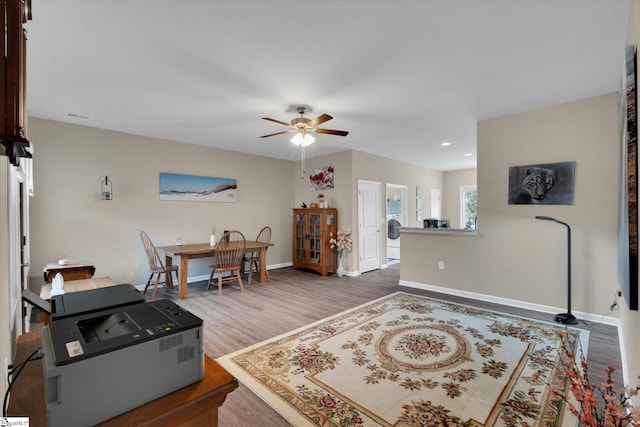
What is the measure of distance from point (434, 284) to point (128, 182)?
5.12 meters

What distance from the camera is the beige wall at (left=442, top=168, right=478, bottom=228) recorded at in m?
8.77

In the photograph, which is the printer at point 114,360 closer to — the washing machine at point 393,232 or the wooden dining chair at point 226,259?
the wooden dining chair at point 226,259

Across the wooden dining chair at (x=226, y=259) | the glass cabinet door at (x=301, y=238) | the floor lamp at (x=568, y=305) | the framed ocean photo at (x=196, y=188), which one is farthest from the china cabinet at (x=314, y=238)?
the floor lamp at (x=568, y=305)

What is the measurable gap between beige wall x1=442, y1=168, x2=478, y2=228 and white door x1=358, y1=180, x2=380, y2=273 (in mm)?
3686

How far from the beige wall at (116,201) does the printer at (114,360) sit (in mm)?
4004

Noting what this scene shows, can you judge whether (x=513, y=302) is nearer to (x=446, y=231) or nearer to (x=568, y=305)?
(x=568, y=305)

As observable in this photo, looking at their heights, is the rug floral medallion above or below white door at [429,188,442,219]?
below

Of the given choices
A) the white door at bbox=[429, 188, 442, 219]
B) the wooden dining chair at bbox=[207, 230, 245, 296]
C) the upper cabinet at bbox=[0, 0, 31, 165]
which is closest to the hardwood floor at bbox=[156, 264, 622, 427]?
the wooden dining chair at bbox=[207, 230, 245, 296]

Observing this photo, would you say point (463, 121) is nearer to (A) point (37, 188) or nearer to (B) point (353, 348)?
(B) point (353, 348)

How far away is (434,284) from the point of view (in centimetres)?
471

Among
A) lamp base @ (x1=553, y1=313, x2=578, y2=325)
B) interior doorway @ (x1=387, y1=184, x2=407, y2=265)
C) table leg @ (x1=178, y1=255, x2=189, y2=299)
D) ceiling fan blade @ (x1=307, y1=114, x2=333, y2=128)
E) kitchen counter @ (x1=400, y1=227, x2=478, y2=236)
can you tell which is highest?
ceiling fan blade @ (x1=307, y1=114, x2=333, y2=128)

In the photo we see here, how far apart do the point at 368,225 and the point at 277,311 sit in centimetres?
307

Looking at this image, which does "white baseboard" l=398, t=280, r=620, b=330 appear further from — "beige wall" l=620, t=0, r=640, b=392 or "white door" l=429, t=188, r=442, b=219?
"white door" l=429, t=188, r=442, b=219

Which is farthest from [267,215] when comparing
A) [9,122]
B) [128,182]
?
[9,122]
